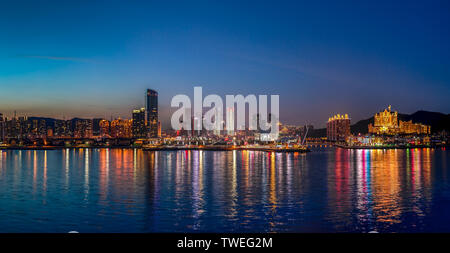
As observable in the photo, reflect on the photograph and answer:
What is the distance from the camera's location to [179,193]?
17766mm

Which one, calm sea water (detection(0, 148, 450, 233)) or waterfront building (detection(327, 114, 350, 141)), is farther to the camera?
waterfront building (detection(327, 114, 350, 141))

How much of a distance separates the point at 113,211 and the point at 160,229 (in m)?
3.28

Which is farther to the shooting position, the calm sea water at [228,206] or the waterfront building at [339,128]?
the waterfront building at [339,128]

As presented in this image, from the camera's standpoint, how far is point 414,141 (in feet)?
390

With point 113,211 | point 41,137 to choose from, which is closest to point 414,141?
point 41,137

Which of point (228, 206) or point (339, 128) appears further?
point (339, 128)
